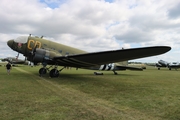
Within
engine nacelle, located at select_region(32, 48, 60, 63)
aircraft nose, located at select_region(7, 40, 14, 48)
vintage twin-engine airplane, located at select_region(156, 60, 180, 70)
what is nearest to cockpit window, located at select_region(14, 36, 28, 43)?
aircraft nose, located at select_region(7, 40, 14, 48)

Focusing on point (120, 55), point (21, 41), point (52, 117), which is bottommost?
point (52, 117)

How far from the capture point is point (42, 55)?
41.8 feet

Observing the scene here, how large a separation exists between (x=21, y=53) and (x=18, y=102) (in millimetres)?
9693

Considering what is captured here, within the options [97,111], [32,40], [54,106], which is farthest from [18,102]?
[32,40]

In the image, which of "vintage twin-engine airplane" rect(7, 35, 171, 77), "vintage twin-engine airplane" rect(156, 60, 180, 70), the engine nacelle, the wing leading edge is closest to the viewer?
the wing leading edge

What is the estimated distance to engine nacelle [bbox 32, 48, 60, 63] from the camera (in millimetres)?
12576

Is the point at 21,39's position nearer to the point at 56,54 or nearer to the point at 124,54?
the point at 56,54

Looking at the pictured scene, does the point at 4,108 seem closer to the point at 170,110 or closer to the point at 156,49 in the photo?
the point at 170,110

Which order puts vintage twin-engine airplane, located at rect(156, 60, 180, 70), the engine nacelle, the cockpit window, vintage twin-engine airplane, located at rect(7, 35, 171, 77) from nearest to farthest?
vintage twin-engine airplane, located at rect(7, 35, 171, 77), the engine nacelle, the cockpit window, vintage twin-engine airplane, located at rect(156, 60, 180, 70)

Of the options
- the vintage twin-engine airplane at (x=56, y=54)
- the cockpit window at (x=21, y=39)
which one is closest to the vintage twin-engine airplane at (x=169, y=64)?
the vintage twin-engine airplane at (x=56, y=54)

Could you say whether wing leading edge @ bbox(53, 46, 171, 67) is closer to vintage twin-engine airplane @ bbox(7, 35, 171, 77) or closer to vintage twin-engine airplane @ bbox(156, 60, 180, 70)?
vintage twin-engine airplane @ bbox(7, 35, 171, 77)

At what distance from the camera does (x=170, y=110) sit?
4871 mm

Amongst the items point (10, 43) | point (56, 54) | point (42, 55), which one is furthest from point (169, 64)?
point (10, 43)

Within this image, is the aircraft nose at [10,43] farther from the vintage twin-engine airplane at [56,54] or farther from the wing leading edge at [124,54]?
the wing leading edge at [124,54]
